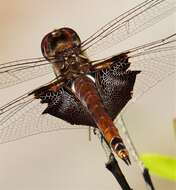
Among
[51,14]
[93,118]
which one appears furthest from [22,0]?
[93,118]

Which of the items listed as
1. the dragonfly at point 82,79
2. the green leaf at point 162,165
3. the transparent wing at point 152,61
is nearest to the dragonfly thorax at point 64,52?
the dragonfly at point 82,79

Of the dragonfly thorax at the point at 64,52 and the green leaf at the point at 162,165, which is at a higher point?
the dragonfly thorax at the point at 64,52

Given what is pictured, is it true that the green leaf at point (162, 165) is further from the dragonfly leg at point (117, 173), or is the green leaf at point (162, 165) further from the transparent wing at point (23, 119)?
the transparent wing at point (23, 119)

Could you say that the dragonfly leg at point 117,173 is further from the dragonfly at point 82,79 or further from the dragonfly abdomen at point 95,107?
the dragonfly abdomen at point 95,107

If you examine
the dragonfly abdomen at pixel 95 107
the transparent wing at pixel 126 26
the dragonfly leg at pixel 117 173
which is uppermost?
the transparent wing at pixel 126 26

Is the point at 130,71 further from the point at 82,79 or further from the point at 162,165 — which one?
the point at 162,165

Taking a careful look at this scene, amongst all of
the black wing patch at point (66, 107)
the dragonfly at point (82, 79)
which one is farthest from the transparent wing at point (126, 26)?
the black wing patch at point (66, 107)

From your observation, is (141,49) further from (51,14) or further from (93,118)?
(51,14)

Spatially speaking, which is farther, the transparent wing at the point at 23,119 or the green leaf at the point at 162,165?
the green leaf at the point at 162,165

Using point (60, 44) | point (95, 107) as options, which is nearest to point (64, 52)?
point (60, 44)
